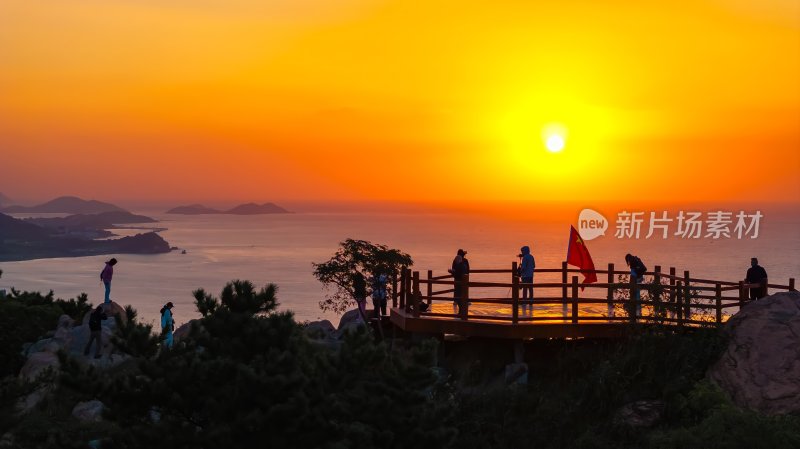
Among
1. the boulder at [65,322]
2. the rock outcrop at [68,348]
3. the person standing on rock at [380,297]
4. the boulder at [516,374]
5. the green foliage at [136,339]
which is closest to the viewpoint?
the green foliage at [136,339]

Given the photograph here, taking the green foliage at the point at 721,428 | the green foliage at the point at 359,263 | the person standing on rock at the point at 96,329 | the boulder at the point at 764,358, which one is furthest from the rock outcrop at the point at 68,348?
the boulder at the point at 764,358

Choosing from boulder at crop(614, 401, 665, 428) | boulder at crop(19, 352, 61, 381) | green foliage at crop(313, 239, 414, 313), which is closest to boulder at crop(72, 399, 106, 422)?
boulder at crop(19, 352, 61, 381)

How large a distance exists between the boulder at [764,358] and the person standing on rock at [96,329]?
16.8 metres

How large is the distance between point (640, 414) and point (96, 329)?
15.9 m

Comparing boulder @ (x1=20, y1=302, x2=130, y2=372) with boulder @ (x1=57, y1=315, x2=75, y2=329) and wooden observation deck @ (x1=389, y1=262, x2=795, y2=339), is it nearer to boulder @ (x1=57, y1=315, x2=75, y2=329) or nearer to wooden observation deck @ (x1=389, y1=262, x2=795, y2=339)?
boulder @ (x1=57, y1=315, x2=75, y2=329)

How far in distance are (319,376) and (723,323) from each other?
10554 millimetres

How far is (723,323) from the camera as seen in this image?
848 inches

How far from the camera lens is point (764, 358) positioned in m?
20.1

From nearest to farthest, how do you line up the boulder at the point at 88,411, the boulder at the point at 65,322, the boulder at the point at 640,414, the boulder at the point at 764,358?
Answer: the boulder at the point at 764,358, the boulder at the point at 640,414, the boulder at the point at 88,411, the boulder at the point at 65,322

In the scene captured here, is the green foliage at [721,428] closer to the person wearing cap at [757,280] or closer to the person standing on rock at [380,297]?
the person wearing cap at [757,280]

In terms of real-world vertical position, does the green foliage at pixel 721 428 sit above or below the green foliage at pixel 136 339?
below

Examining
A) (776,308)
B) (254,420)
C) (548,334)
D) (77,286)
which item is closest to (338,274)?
(548,334)

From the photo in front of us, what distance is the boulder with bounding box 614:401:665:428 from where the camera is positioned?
65.9ft

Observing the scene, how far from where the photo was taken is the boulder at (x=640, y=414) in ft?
65.9
